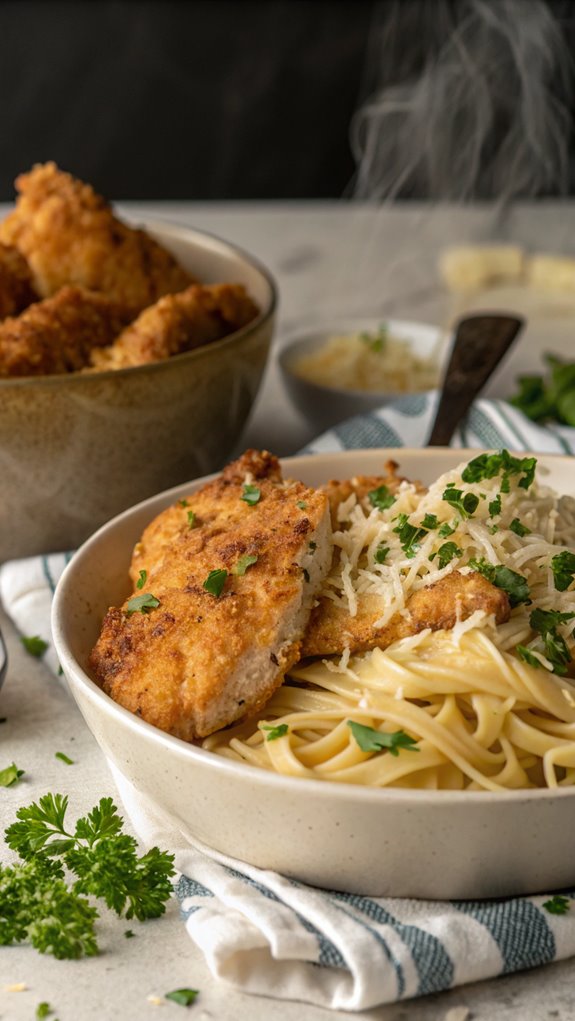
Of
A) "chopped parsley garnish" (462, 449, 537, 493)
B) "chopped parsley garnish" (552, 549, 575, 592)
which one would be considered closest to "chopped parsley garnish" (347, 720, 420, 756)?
"chopped parsley garnish" (552, 549, 575, 592)

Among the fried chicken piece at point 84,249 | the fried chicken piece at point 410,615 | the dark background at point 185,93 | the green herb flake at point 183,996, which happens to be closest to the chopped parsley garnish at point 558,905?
the fried chicken piece at point 410,615

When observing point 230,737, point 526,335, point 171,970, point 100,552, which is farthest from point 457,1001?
point 526,335

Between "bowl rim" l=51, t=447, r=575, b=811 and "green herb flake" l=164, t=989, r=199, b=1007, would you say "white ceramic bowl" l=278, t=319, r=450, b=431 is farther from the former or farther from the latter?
"green herb flake" l=164, t=989, r=199, b=1007

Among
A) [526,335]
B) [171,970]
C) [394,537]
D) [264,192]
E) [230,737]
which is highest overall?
[394,537]

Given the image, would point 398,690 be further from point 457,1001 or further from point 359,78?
point 359,78

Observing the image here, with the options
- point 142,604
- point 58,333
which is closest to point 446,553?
point 142,604

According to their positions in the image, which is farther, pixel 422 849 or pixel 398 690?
pixel 398 690
